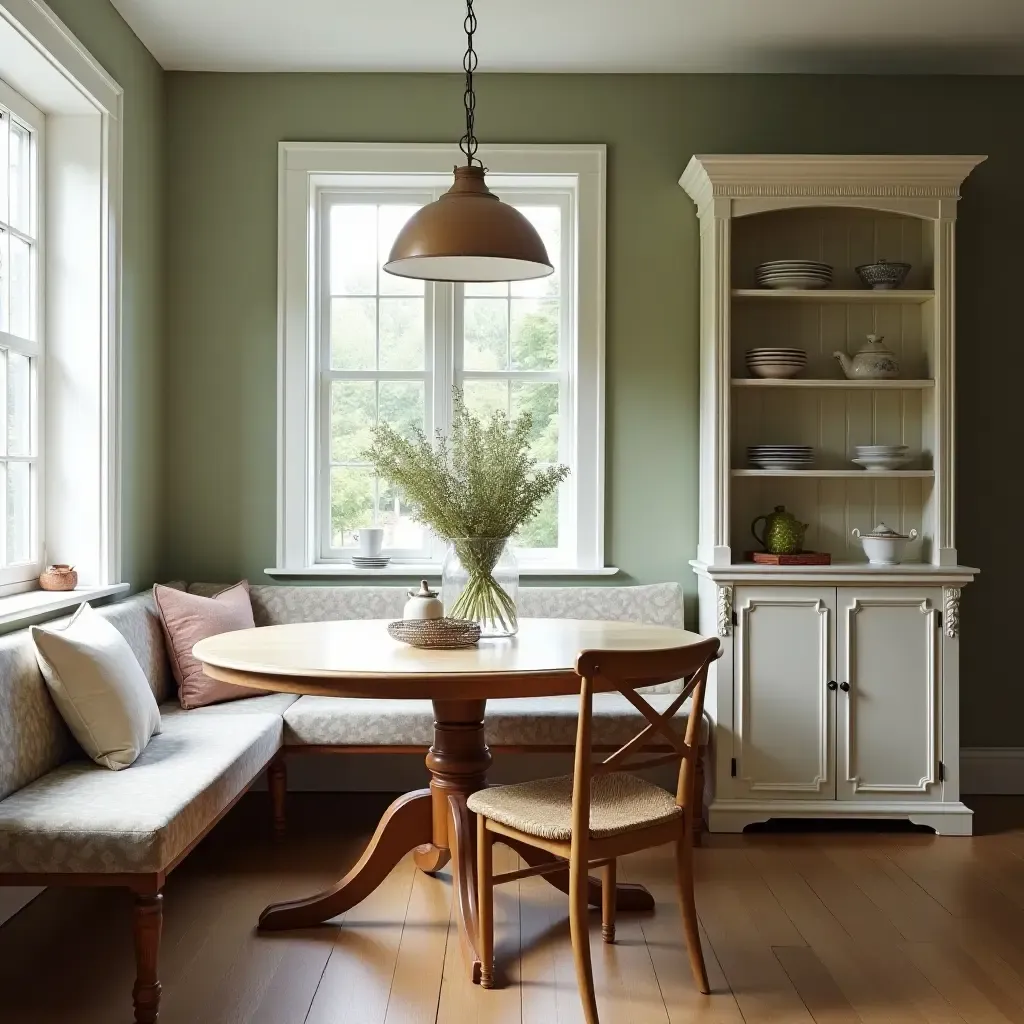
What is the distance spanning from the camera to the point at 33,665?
2957 mm

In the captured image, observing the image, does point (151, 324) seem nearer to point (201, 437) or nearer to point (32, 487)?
point (201, 437)

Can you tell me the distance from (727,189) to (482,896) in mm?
2707

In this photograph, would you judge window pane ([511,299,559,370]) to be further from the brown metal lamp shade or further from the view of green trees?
the brown metal lamp shade

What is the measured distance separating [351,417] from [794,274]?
186cm

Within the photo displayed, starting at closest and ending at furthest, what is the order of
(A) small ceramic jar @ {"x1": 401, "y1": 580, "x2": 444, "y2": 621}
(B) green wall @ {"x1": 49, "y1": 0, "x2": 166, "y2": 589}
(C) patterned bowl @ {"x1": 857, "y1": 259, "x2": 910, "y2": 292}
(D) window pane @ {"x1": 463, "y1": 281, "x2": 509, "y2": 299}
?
1. (A) small ceramic jar @ {"x1": 401, "y1": 580, "x2": 444, "y2": 621}
2. (B) green wall @ {"x1": 49, "y1": 0, "x2": 166, "y2": 589}
3. (C) patterned bowl @ {"x1": 857, "y1": 259, "x2": 910, "y2": 292}
4. (D) window pane @ {"x1": 463, "y1": 281, "x2": 509, "y2": 299}

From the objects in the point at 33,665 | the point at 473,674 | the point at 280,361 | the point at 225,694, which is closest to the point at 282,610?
the point at 225,694

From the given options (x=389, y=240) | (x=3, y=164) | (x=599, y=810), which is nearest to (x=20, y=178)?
(x=3, y=164)

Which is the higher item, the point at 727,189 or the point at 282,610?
the point at 727,189

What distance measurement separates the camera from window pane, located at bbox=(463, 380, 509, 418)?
4633 millimetres

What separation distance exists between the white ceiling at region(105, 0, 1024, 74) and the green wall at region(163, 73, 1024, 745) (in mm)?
104

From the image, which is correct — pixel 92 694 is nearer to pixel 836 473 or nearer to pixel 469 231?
pixel 469 231

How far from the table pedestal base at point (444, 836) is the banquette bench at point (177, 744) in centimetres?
38

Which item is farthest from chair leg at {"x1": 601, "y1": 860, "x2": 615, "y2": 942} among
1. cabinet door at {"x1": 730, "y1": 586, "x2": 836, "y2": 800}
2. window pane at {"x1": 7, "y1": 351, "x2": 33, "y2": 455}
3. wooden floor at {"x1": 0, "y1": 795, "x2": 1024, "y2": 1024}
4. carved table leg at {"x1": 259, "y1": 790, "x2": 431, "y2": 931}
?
window pane at {"x1": 7, "y1": 351, "x2": 33, "y2": 455}

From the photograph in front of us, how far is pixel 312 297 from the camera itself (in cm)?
455
